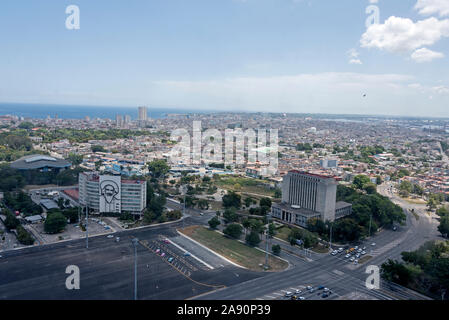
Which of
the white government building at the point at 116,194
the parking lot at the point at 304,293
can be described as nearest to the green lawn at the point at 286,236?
the parking lot at the point at 304,293

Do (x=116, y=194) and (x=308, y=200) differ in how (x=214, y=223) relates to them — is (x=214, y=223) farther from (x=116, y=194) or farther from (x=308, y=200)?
(x=116, y=194)

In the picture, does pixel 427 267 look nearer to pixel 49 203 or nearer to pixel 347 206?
pixel 347 206

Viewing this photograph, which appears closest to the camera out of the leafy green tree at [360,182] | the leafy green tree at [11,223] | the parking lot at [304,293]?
the parking lot at [304,293]

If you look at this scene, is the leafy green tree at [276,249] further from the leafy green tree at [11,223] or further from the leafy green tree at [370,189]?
the leafy green tree at [370,189]

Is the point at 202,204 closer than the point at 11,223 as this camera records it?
No

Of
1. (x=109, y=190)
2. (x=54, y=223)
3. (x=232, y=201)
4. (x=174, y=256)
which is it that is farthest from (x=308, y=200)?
(x=54, y=223)

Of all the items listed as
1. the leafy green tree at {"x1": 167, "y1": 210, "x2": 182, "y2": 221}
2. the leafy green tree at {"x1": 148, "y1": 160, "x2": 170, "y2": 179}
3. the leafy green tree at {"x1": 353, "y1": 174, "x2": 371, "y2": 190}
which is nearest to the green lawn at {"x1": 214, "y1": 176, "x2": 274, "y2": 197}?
the leafy green tree at {"x1": 148, "y1": 160, "x2": 170, "y2": 179}

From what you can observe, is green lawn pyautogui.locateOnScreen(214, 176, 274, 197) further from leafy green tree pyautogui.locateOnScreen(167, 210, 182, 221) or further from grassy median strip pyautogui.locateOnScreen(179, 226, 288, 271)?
grassy median strip pyautogui.locateOnScreen(179, 226, 288, 271)
